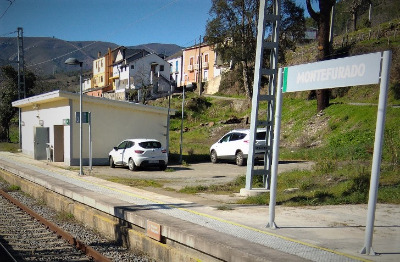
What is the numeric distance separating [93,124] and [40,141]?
5522mm

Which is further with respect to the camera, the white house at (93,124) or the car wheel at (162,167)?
the white house at (93,124)

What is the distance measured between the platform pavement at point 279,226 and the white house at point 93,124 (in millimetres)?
10554

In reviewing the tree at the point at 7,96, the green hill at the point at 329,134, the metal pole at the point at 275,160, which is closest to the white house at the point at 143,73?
the green hill at the point at 329,134

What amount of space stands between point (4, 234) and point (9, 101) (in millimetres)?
36354

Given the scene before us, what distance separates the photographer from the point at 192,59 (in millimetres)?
70062

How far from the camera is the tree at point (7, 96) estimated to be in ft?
133

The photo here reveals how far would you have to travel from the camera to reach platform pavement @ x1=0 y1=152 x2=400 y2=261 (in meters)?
5.30

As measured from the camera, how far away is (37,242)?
8.15m

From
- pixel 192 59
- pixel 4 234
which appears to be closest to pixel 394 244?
pixel 4 234

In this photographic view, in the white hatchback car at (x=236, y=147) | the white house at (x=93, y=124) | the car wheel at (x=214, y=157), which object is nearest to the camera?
the white hatchback car at (x=236, y=147)

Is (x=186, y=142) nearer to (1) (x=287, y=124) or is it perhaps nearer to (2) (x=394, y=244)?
(1) (x=287, y=124)

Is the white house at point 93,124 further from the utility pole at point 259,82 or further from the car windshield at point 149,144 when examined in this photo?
the utility pole at point 259,82

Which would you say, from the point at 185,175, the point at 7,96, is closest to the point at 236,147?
the point at 185,175

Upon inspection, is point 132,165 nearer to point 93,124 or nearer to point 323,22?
point 93,124
